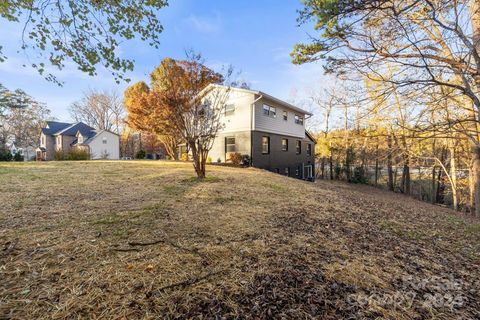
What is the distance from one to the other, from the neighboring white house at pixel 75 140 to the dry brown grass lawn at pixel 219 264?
2665 centimetres

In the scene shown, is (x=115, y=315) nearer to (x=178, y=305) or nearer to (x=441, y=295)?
(x=178, y=305)

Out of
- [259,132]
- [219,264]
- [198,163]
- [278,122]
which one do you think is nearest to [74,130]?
[259,132]

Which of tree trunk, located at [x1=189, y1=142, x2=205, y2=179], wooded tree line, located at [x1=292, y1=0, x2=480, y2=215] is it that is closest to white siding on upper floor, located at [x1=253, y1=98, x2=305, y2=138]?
tree trunk, located at [x1=189, y1=142, x2=205, y2=179]

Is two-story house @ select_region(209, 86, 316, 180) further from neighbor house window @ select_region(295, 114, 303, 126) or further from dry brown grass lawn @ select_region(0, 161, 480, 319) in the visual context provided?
dry brown grass lawn @ select_region(0, 161, 480, 319)

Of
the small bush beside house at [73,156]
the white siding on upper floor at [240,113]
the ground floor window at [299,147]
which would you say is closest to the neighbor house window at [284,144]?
the ground floor window at [299,147]

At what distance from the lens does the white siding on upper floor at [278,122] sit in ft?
44.1

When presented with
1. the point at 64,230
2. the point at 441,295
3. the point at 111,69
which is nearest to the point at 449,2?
the point at 441,295

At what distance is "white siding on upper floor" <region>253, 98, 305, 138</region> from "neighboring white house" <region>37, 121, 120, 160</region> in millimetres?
22464

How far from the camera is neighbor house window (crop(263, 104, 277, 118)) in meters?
14.0

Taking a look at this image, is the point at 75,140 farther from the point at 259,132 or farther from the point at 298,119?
the point at 298,119

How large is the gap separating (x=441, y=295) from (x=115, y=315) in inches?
113

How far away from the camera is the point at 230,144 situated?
14.4m

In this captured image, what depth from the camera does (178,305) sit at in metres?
1.64

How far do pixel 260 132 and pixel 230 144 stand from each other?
2220 millimetres
